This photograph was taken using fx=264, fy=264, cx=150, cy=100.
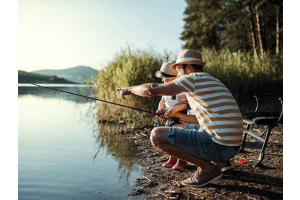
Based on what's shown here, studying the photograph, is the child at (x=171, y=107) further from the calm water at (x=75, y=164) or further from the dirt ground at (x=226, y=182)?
the calm water at (x=75, y=164)

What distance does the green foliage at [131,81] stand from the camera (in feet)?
24.0

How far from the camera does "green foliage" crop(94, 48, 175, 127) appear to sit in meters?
7.31

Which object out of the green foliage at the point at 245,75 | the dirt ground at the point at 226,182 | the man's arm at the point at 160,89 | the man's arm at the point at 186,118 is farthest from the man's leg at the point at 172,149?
the green foliage at the point at 245,75

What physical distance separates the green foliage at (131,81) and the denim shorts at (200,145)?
13.0ft

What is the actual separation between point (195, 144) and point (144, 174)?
3.66 feet

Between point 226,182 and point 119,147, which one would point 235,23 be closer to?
point 119,147

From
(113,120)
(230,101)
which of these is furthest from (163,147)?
(113,120)

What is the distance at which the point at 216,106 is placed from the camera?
8.50 ft

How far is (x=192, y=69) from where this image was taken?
2.86 metres

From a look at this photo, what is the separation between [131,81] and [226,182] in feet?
15.9

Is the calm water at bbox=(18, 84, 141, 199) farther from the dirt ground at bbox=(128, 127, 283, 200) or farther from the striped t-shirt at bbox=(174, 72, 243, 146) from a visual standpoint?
the striped t-shirt at bbox=(174, 72, 243, 146)

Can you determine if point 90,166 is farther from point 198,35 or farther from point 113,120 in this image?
point 198,35

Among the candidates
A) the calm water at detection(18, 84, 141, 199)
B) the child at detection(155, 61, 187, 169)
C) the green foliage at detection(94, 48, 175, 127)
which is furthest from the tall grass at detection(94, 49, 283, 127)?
the child at detection(155, 61, 187, 169)

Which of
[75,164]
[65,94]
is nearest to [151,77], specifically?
[75,164]
